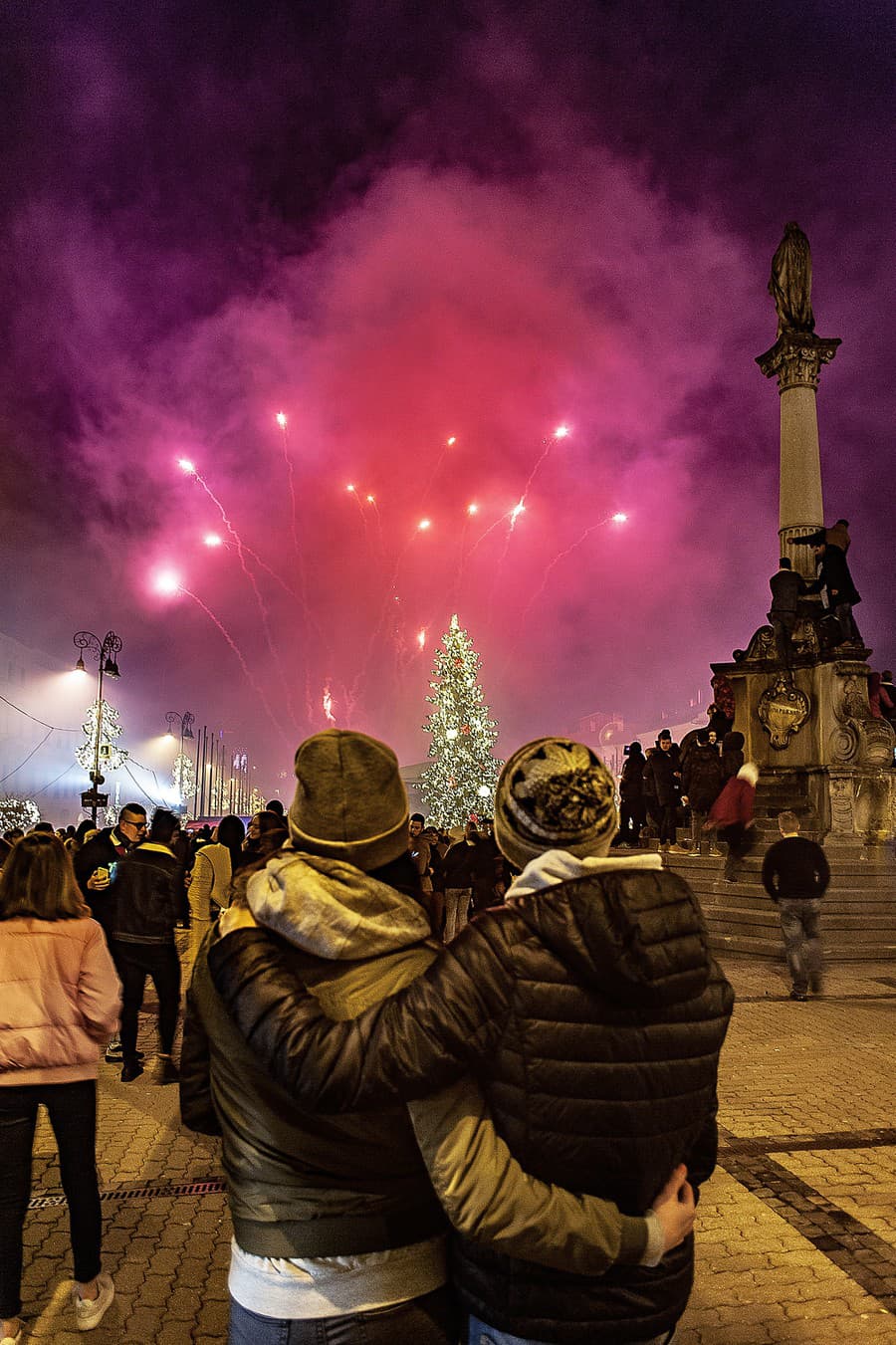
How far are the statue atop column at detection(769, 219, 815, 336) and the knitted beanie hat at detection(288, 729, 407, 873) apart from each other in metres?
21.7

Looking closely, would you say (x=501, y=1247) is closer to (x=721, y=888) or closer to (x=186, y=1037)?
(x=186, y=1037)

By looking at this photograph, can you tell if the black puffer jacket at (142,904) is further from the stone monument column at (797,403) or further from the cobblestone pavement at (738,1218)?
the stone monument column at (797,403)

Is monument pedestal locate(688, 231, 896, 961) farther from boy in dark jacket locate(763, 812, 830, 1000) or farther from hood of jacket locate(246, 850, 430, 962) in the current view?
hood of jacket locate(246, 850, 430, 962)

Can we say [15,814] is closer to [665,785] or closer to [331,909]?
[665,785]

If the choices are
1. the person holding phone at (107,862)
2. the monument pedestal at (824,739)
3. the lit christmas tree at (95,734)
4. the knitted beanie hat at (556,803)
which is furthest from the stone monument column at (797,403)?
the lit christmas tree at (95,734)

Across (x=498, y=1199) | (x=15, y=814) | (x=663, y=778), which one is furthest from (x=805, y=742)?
(x=15, y=814)

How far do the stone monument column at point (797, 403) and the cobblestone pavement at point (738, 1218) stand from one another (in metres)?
15.1

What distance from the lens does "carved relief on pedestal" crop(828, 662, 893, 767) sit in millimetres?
17422

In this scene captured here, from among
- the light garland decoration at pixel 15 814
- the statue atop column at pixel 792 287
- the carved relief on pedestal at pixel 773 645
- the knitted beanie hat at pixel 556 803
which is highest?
the statue atop column at pixel 792 287

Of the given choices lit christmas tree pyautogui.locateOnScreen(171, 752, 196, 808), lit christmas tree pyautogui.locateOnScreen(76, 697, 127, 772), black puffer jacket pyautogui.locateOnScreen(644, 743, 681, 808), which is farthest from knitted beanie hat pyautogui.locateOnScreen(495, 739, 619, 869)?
lit christmas tree pyautogui.locateOnScreen(171, 752, 196, 808)

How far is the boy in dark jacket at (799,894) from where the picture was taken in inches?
394

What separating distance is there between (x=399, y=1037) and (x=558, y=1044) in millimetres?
269

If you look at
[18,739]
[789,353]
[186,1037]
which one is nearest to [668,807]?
[789,353]

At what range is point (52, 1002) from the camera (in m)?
3.69
